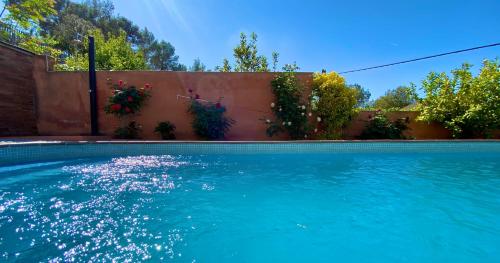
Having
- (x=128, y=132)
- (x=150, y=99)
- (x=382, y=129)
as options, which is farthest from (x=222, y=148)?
(x=382, y=129)

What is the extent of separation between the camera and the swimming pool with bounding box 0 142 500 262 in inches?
79.6

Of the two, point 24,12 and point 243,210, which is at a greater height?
point 24,12

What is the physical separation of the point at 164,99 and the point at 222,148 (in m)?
3.02

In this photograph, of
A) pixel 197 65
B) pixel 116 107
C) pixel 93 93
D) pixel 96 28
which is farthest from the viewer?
pixel 197 65

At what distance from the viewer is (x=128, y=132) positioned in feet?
24.6

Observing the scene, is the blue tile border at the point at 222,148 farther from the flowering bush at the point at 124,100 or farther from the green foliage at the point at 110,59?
the green foliage at the point at 110,59

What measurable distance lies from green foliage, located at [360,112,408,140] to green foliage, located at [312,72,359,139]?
733 millimetres

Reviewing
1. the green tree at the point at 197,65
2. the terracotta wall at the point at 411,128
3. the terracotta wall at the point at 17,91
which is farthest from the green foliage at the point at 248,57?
the green tree at the point at 197,65

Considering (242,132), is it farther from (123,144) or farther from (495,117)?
(495,117)

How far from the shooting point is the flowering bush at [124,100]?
7383 mm

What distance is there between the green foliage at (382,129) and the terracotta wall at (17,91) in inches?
426

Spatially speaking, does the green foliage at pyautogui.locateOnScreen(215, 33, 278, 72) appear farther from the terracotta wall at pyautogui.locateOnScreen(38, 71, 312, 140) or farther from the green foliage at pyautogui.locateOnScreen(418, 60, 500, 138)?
the green foliage at pyautogui.locateOnScreen(418, 60, 500, 138)

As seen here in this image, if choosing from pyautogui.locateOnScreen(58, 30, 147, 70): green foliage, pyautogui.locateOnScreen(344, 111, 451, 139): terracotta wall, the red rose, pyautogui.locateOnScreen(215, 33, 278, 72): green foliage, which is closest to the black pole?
the red rose

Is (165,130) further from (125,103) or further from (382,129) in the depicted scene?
(382,129)
